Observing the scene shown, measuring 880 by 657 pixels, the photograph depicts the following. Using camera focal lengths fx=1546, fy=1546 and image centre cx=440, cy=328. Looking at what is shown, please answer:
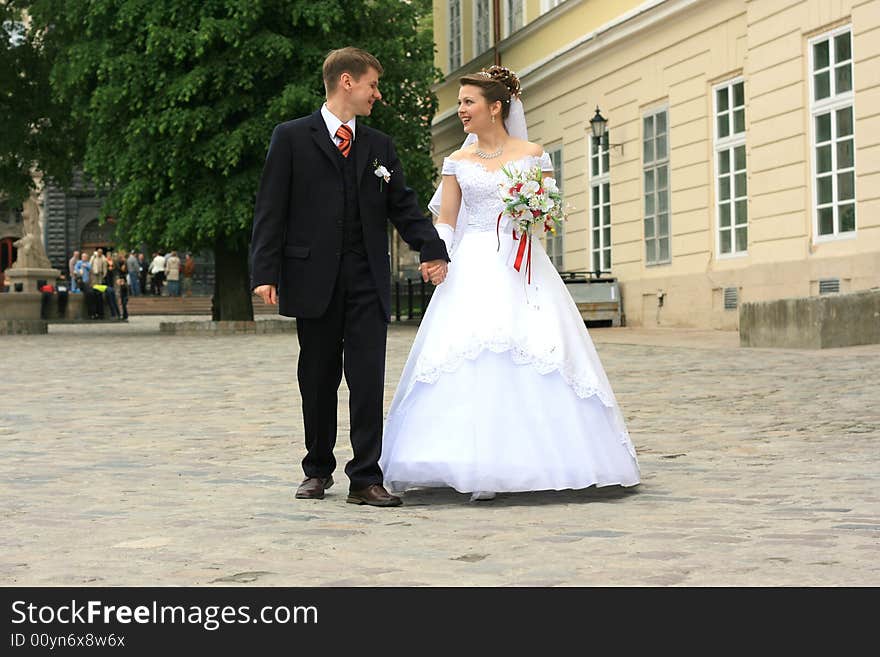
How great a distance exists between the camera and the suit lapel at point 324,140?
6.55 metres

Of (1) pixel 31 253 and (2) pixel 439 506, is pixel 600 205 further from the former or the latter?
(2) pixel 439 506

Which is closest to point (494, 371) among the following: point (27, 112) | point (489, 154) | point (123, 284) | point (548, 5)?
point (489, 154)

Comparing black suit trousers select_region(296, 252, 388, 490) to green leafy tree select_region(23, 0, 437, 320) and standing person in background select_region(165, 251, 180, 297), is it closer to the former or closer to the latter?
green leafy tree select_region(23, 0, 437, 320)

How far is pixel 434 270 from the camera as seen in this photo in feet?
22.0

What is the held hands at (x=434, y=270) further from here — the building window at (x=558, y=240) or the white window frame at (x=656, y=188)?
the building window at (x=558, y=240)

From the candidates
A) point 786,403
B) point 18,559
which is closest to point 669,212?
point 786,403

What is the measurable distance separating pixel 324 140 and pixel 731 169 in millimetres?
16555

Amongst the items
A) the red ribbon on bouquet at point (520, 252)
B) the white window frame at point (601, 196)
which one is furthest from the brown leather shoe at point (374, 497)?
the white window frame at point (601, 196)

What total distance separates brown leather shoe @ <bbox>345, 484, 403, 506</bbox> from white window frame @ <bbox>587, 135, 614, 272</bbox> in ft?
67.7

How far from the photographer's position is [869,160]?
18.1 metres

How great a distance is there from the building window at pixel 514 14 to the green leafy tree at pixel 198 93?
15.2 feet

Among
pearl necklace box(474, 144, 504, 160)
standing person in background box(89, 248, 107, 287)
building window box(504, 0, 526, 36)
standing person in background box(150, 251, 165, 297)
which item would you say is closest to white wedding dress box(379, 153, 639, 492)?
pearl necklace box(474, 144, 504, 160)
